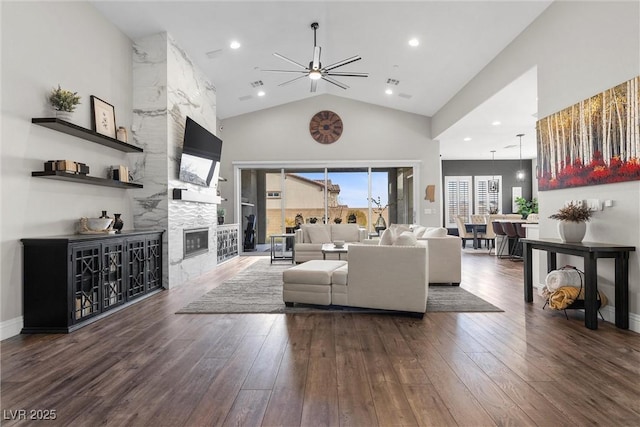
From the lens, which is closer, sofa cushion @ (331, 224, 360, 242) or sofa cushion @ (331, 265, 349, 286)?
sofa cushion @ (331, 265, 349, 286)

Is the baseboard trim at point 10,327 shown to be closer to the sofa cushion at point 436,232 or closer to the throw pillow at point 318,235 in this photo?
the sofa cushion at point 436,232

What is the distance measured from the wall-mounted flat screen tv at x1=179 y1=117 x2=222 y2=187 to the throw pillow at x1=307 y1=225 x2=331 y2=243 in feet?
7.42

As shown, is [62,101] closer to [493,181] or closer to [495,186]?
[495,186]

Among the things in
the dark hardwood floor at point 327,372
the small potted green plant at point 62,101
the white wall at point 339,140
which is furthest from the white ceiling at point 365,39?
the dark hardwood floor at point 327,372

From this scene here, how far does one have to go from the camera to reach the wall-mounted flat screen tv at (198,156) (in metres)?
5.26

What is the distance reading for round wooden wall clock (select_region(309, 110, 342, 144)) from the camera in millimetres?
8938

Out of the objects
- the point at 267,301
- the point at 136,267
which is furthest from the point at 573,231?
the point at 136,267

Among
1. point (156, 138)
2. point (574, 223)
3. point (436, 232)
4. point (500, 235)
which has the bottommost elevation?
point (500, 235)

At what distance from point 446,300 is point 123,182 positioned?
418 cm

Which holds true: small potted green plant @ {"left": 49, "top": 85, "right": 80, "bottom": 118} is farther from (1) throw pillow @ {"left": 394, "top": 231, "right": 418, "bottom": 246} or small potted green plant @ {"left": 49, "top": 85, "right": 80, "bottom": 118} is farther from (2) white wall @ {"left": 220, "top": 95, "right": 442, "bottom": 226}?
(2) white wall @ {"left": 220, "top": 95, "right": 442, "bottom": 226}

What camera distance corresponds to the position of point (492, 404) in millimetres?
1825

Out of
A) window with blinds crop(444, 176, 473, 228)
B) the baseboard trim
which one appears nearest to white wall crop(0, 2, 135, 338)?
the baseboard trim

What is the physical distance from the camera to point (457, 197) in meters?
12.0

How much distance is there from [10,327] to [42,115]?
195 cm
